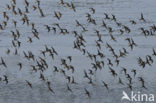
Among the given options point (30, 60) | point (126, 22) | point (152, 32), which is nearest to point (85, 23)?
point (126, 22)

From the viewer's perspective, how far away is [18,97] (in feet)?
81.3

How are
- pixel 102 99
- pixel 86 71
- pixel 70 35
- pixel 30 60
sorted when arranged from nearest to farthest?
pixel 102 99 → pixel 86 71 → pixel 30 60 → pixel 70 35

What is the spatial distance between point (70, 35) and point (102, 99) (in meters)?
11.6

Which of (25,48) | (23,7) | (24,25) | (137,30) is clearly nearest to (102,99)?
(25,48)

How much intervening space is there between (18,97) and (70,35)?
1130 centimetres

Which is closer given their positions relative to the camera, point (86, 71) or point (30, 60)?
point (86, 71)

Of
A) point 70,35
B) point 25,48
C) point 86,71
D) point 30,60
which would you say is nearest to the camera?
point 86,71

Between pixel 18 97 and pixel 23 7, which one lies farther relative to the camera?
pixel 23 7

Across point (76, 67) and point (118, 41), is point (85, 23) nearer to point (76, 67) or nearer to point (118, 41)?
point (118, 41)

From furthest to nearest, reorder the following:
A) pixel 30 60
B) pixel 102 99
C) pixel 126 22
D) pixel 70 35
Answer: pixel 126 22, pixel 70 35, pixel 30 60, pixel 102 99

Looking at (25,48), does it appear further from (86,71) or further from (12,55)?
(86,71)

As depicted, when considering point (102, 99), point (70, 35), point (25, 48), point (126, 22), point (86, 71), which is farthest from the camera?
point (126, 22)

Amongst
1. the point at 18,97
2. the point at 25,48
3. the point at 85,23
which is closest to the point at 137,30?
the point at 85,23

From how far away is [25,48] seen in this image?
109 feet
